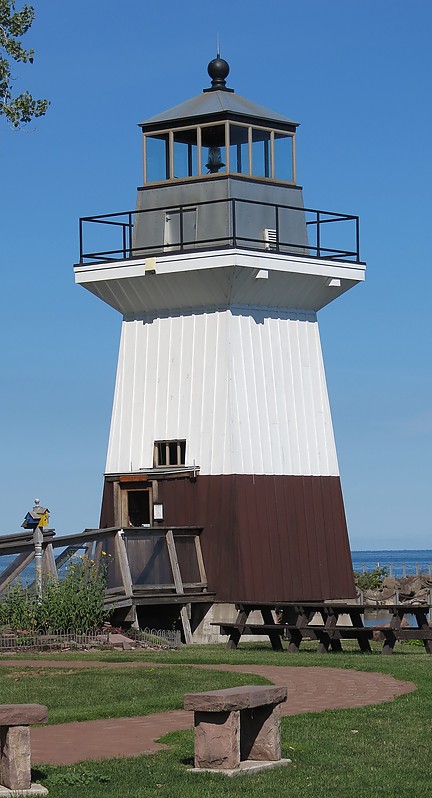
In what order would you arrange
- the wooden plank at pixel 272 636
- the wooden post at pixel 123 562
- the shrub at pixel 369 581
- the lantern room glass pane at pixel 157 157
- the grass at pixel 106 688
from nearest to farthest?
the grass at pixel 106 688, the wooden plank at pixel 272 636, the wooden post at pixel 123 562, the lantern room glass pane at pixel 157 157, the shrub at pixel 369 581

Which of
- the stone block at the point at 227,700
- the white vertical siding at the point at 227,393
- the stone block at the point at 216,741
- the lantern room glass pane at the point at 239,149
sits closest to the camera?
the stone block at the point at 227,700

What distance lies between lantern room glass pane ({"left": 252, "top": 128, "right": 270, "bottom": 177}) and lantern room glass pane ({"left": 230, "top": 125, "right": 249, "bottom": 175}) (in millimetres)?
173

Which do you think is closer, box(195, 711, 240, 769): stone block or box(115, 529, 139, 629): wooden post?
box(195, 711, 240, 769): stone block

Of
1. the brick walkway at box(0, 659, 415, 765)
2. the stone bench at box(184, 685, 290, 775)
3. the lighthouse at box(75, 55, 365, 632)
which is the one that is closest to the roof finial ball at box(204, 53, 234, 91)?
the lighthouse at box(75, 55, 365, 632)

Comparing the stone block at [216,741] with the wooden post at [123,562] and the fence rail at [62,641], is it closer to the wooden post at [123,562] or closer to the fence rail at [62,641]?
the fence rail at [62,641]

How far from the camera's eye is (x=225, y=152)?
28.9 m

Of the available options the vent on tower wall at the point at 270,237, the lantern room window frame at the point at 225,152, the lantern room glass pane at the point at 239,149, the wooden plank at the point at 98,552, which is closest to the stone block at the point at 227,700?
the wooden plank at the point at 98,552

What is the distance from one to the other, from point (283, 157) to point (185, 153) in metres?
2.05

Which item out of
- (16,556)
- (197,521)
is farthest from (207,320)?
(16,556)

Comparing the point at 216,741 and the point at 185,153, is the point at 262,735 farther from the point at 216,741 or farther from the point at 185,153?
the point at 185,153

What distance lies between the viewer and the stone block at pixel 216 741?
11391mm

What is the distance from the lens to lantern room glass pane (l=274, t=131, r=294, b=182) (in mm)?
29672

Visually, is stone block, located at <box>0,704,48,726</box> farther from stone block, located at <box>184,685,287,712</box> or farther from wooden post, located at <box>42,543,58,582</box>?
wooden post, located at <box>42,543,58,582</box>

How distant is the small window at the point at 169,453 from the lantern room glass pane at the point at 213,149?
5551 millimetres
